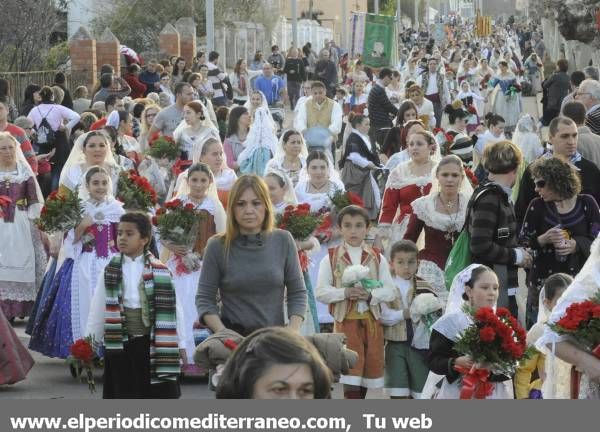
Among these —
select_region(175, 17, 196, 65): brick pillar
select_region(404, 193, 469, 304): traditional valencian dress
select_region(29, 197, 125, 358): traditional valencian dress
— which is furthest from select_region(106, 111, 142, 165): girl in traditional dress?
select_region(175, 17, 196, 65): brick pillar

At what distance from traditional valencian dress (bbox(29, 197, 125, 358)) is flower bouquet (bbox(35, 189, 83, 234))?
9cm

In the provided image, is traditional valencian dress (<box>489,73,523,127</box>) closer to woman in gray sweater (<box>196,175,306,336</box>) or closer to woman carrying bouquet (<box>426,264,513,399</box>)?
woman carrying bouquet (<box>426,264,513,399</box>)

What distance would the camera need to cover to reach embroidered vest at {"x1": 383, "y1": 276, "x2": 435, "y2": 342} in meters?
9.99

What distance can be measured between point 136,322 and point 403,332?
1.83 meters

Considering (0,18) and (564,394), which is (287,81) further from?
(564,394)

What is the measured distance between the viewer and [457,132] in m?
20.4

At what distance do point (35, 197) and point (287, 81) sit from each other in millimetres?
27638

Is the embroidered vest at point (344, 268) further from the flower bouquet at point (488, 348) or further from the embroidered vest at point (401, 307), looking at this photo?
the flower bouquet at point (488, 348)

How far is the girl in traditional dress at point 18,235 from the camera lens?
13.3 meters

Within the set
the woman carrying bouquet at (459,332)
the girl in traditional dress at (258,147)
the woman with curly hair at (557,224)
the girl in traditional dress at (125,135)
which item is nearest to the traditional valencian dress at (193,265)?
the woman with curly hair at (557,224)

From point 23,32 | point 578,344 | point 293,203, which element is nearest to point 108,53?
point 23,32

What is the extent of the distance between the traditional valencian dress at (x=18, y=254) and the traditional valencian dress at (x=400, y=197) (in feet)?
9.94

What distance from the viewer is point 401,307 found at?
10.1m

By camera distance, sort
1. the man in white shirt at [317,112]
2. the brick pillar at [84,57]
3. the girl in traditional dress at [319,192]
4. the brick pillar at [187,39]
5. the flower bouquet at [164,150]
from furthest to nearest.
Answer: the brick pillar at [187,39] → the brick pillar at [84,57] → the man in white shirt at [317,112] → the flower bouquet at [164,150] → the girl in traditional dress at [319,192]
